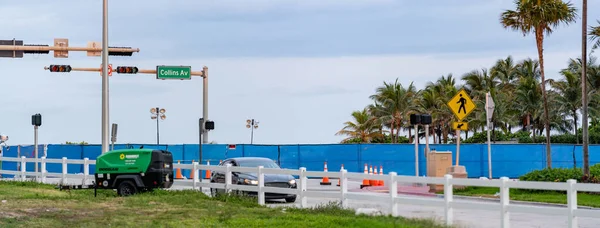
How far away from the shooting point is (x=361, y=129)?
10688 centimetres

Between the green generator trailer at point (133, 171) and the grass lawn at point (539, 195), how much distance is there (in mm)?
11200

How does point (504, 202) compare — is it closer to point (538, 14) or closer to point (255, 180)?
point (255, 180)

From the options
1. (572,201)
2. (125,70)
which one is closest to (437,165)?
(572,201)

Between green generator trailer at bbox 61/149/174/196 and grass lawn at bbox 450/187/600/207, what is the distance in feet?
36.7

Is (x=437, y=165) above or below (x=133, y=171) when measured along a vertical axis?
below

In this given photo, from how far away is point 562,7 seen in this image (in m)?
41.7

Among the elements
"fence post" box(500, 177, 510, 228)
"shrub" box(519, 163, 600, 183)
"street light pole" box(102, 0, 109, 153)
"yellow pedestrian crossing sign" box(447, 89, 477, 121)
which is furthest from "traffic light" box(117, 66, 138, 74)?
"fence post" box(500, 177, 510, 228)

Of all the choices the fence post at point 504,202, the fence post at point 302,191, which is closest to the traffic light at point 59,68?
the fence post at point 302,191

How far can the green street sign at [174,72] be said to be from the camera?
178ft

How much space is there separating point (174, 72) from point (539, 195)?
26320mm

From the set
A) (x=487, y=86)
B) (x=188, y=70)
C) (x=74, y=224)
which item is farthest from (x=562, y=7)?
(x=487, y=86)

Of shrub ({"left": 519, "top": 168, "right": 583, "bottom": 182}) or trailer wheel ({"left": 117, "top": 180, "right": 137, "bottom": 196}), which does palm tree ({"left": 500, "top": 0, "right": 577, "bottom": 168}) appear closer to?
shrub ({"left": 519, "top": 168, "right": 583, "bottom": 182})

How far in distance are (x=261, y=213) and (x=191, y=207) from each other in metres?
2.86

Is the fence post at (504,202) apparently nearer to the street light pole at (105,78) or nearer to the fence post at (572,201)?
the fence post at (572,201)
